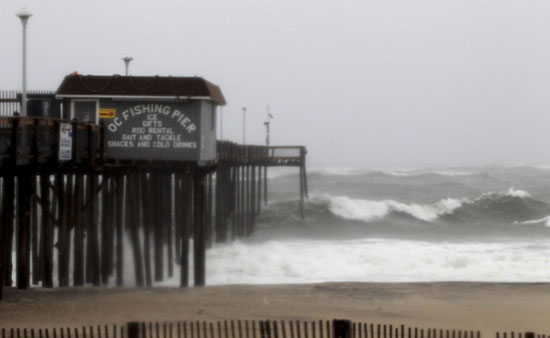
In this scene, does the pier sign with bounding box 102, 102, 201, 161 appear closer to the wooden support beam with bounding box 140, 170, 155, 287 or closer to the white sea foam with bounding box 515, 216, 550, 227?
the wooden support beam with bounding box 140, 170, 155, 287

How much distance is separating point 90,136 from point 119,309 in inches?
172

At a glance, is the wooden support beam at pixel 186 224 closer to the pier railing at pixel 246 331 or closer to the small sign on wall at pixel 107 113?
the small sign on wall at pixel 107 113

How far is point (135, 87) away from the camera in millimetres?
21578

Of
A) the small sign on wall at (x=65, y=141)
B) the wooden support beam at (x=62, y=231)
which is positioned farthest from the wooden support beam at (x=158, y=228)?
the small sign on wall at (x=65, y=141)

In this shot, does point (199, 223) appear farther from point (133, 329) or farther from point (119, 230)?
point (133, 329)

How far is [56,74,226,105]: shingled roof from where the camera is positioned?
21.5 meters

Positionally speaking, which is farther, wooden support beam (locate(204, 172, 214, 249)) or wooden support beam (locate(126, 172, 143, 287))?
wooden support beam (locate(204, 172, 214, 249))

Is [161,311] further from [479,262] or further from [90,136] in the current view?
[479,262]

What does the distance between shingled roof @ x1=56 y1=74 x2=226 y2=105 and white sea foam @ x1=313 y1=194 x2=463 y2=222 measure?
29.3m

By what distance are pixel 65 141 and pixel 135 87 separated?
3786 millimetres

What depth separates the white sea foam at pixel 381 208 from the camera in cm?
5131

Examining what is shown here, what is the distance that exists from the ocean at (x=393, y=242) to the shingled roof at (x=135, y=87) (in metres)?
4.93

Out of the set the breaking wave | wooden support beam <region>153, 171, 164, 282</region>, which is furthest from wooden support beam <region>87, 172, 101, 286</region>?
the breaking wave

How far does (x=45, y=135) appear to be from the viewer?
18031mm
